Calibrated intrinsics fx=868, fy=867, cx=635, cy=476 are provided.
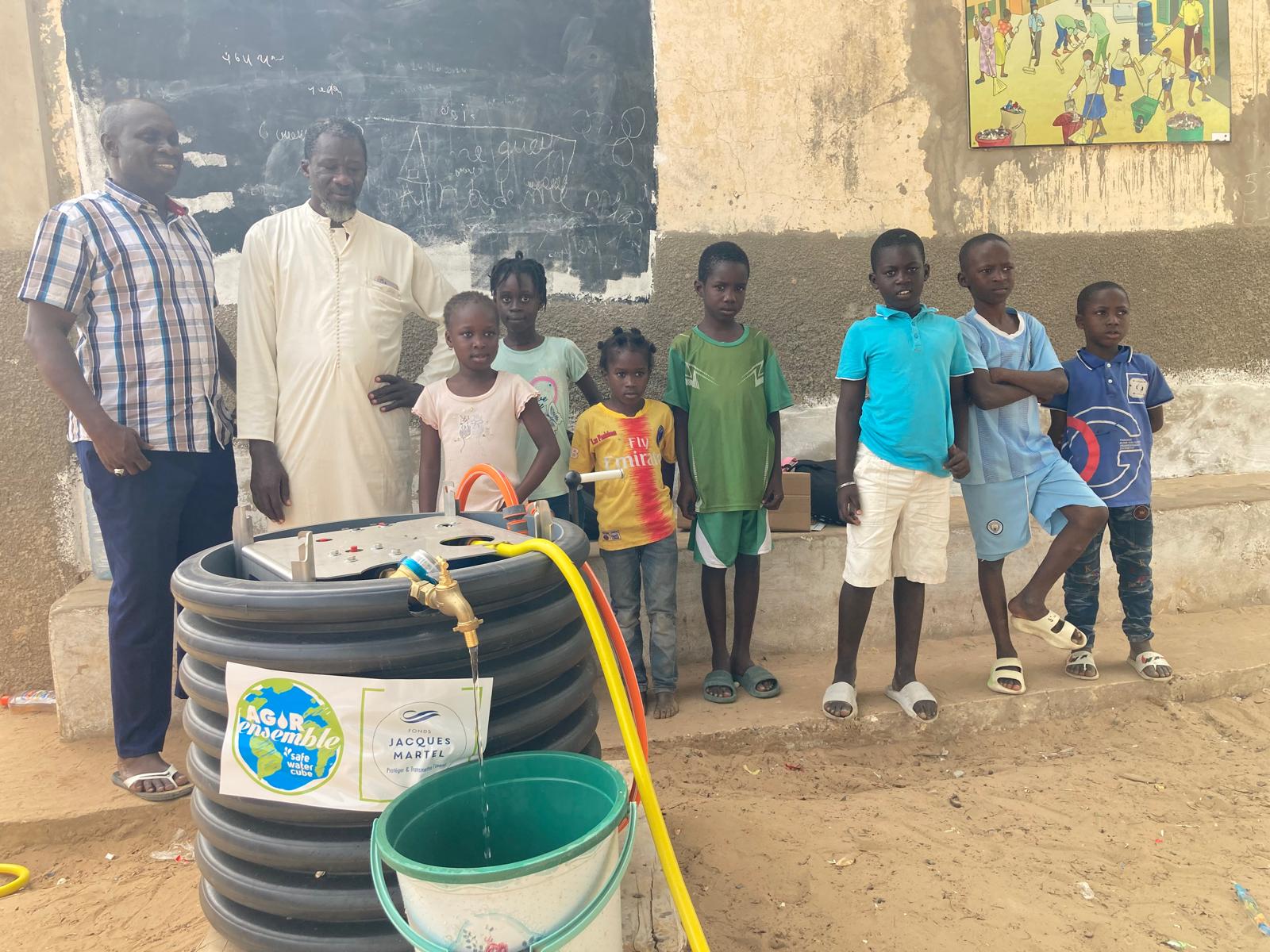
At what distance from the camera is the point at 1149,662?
3.59 m

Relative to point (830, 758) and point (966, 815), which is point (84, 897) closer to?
point (830, 758)

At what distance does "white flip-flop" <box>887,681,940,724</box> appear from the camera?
326cm

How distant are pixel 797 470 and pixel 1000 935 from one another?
229 centimetres

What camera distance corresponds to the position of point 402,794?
55.3 inches

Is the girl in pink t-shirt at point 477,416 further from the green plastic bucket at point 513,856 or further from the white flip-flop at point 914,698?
the white flip-flop at point 914,698

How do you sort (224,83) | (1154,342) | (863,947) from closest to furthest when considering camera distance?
(863,947)
(224,83)
(1154,342)

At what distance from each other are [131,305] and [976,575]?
12.0 ft

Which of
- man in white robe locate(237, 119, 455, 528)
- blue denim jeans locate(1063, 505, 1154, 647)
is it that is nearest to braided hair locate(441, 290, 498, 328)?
man in white robe locate(237, 119, 455, 528)

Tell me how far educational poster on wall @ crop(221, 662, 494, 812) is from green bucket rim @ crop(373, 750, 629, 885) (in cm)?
6

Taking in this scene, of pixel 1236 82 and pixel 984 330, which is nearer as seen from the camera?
pixel 984 330

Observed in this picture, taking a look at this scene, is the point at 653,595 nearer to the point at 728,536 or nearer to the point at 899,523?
the point at 728,536

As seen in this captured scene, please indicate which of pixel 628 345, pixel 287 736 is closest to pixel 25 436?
pixel 628 345

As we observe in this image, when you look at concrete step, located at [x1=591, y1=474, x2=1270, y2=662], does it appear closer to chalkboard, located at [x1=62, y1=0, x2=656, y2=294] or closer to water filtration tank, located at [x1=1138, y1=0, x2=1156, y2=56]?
chalkboard, located at [x1=62, y1=0, x2=656, y2=294]

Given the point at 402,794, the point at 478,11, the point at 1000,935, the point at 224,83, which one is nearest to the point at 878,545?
the point at 1000,935
